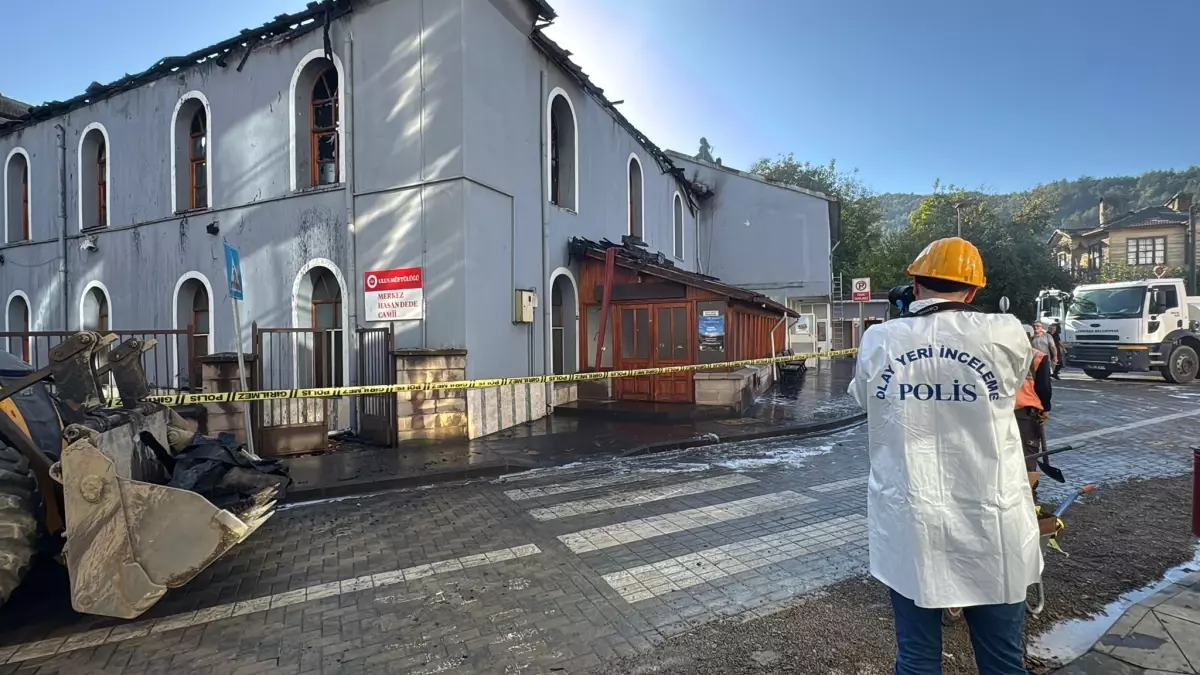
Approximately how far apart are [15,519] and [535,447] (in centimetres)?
639

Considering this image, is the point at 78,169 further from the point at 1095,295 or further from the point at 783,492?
the point at 1095,295

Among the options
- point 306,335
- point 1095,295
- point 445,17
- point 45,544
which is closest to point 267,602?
point 45,544

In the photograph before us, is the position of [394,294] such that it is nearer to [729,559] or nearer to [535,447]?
[535,447]

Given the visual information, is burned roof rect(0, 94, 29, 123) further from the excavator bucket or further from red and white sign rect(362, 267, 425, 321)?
the excavator bucket

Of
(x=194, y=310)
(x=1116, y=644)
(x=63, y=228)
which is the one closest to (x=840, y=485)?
(x=1116, y=644)

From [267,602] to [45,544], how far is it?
1.29 meters

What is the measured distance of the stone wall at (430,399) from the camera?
31.3ft

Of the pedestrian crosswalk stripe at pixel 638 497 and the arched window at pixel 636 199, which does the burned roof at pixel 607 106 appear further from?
the pedestrian crosswalk stripe at pixel 638 497

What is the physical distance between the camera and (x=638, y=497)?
635 cm

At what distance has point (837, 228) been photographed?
26.0 m

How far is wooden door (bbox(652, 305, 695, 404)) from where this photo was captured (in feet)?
42.1

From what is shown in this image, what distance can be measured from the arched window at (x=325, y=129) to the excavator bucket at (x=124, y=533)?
29.7 feet

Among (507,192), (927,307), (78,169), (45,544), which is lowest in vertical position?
(45,544)

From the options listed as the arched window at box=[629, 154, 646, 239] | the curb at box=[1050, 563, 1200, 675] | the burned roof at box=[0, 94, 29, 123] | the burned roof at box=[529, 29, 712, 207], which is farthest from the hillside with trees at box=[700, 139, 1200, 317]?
the burned roof at box=[0, 94, 29, 123]
